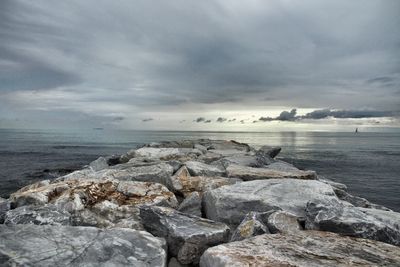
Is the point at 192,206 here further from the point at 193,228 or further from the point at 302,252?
the point at 302,252

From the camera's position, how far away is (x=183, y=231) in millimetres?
5270

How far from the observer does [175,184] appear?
352 inches

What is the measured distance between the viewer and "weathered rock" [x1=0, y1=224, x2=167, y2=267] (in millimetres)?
4125

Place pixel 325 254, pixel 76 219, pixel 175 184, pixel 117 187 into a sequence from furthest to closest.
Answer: pixel 175 184 < pixel 117 187 < pixel 76 219 < pixel 325 254

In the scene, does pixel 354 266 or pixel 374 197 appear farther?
pixel 374 197

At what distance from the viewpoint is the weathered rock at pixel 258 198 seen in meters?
6.77

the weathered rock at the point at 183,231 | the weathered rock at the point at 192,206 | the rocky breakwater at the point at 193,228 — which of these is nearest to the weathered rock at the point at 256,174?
the rocky breakwater at the point at 193,228

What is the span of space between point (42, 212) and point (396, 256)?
532 cm

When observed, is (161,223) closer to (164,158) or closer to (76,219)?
(76,219)

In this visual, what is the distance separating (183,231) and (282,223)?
1.57 m

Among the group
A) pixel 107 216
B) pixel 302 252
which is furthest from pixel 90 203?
pixel 302 252

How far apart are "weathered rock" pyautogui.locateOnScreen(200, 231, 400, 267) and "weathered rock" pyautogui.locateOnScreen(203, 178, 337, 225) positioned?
5.64ft

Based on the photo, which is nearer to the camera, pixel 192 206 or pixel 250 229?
pixel 250 229

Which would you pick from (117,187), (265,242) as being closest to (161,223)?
(265,242)
